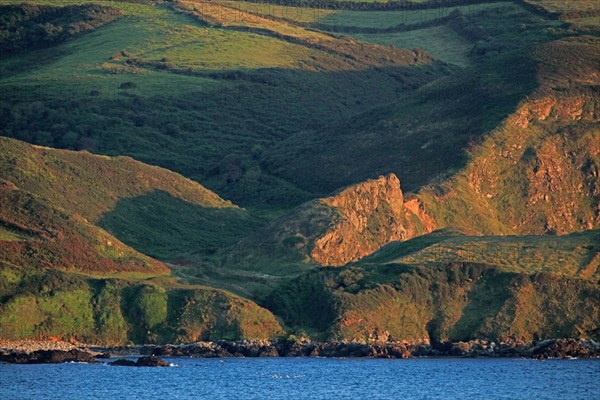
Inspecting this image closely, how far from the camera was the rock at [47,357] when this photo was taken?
396 ft

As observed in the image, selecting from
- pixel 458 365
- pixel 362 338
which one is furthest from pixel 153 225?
pixel 458 365

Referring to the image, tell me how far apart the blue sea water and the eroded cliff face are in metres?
42.8

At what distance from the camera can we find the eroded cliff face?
571ft

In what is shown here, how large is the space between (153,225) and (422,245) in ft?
137

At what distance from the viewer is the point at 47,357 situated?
122562 mm

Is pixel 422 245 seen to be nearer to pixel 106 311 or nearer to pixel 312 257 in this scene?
pixel 312 257

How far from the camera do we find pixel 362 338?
13850cm

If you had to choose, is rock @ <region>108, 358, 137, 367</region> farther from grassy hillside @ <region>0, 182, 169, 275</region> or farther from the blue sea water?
grassy hillside @ <region>0, 182, 169, 275</region>

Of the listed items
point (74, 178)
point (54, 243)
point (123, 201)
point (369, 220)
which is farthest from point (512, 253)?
point (74, 178)

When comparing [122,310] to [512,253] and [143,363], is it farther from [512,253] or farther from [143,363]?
[512,253]

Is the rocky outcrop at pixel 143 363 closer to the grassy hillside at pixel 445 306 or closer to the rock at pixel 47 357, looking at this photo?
the rock at pixel 47 357

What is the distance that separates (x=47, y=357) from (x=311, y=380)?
21356 mm

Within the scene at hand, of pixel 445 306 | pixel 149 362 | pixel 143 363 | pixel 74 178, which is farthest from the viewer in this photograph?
pixel 74 178

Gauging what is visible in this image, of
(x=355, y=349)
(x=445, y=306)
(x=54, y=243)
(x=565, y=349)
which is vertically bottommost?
(x=355, y=349)
